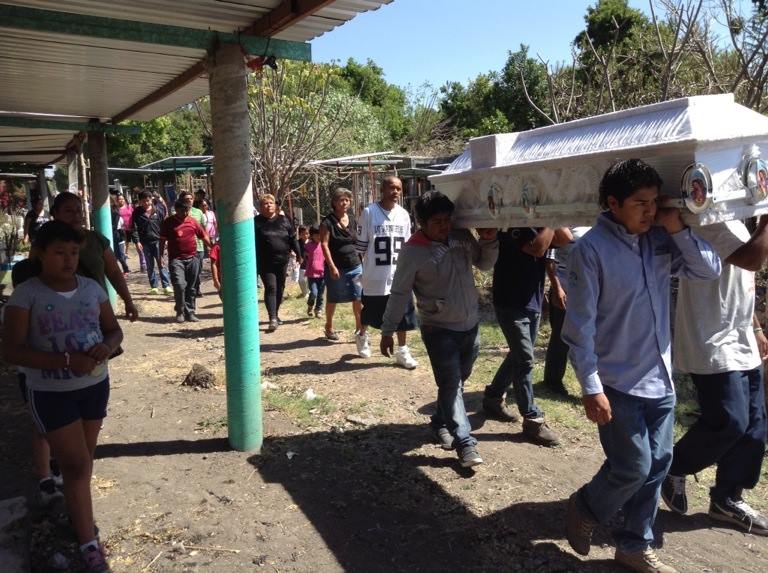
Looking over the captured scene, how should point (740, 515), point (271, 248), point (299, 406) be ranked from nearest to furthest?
point (740, 515) → point (299, 406) → point (271, 248)

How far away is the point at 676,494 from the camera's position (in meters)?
3.49

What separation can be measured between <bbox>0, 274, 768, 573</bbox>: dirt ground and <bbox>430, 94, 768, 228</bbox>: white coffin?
5.50ft

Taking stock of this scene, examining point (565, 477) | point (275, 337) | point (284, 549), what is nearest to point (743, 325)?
point (565, 477)

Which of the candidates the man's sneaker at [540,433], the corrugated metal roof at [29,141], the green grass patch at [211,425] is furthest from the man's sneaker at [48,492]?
the corrugated metal roof at [29,141]

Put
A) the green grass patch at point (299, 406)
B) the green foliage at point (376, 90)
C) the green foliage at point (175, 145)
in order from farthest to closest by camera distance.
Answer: the green foliage at point (175, 145) < the green foliage at point (376, 90) < the green grass patch at point (299, 406)

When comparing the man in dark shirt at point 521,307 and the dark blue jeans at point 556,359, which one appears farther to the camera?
the dark blue jeans at point 556,359

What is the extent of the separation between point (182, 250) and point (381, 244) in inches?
160

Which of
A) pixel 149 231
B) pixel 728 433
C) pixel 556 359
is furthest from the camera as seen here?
pixel 149 231

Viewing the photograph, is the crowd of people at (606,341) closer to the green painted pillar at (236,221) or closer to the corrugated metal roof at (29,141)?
the green painted pillar at (236,221)

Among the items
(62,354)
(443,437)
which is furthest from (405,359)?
(62,354)

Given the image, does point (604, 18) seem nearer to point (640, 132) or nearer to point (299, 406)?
point (299, 406)

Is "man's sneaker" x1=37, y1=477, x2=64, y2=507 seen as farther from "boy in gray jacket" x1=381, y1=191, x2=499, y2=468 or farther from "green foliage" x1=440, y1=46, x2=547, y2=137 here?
"green foliage" x1=440, y1=46, x2=547, y2=137

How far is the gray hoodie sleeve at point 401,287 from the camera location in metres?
3.94

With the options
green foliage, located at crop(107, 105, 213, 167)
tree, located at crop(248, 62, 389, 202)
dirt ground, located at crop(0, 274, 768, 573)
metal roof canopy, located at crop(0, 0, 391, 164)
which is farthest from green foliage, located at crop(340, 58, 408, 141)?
dirt ground, located at crop(0, 274, 768, 573)
